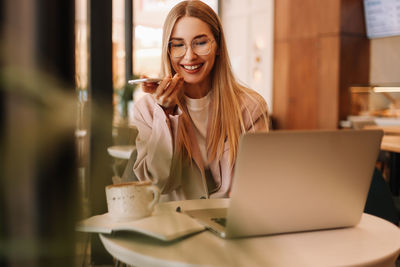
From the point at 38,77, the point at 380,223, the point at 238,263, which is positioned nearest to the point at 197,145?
the point at 380,223

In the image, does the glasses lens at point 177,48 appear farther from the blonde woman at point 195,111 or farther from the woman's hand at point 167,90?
the woman's hand at point 167,90

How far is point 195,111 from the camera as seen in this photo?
1676mm

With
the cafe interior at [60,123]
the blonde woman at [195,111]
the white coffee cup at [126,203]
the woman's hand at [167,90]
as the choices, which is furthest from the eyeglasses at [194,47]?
the cafe interior at [60,123]

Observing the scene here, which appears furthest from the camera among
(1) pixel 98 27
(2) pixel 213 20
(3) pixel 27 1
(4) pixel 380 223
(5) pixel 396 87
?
(5) pixel 396 87

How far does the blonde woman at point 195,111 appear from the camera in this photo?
146 centimetres

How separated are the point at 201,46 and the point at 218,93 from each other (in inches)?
7.4

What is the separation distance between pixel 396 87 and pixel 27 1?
547 cm

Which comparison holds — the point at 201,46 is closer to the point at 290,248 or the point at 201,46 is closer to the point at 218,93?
the point at 218,93

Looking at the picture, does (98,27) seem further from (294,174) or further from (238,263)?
(294,174)

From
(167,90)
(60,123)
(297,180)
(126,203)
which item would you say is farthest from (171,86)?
(60,123)

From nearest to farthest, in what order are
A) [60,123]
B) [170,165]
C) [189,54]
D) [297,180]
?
[60,123]
[297,180]
[170,165]
[189,54]

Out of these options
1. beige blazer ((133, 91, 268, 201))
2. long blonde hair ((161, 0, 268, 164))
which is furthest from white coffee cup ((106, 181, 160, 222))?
long blonde hair ((161, 0, 268, 164))

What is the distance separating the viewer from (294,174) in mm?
796

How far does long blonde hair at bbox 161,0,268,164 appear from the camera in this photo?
1561 mm
